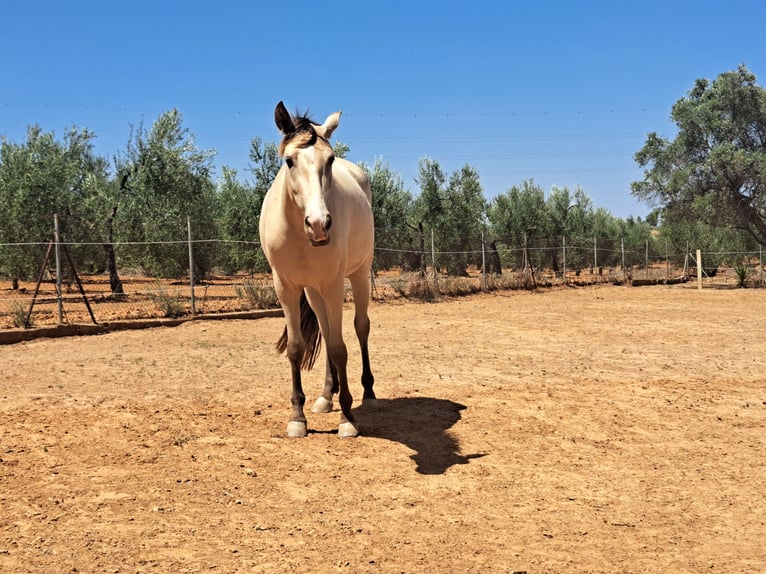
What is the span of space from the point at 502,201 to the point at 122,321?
25.5 metres

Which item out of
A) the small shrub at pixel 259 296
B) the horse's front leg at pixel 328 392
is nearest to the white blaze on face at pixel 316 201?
the horse's front leg at pixel 328 392

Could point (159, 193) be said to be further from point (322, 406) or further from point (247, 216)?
point (322, 406)

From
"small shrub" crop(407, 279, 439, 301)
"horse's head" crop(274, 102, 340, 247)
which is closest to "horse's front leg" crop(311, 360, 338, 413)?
"horse's head" crop(274, 102, 340, 247)

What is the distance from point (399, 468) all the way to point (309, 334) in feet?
7.82

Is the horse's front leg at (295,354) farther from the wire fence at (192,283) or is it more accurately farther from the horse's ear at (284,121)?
the wire fence at (192,283)

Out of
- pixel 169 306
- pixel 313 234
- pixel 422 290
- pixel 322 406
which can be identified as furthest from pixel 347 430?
pixel 422 290

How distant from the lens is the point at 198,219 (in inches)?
958

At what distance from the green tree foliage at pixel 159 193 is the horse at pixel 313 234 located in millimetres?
15865

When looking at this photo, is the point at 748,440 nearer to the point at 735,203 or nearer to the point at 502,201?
the point at 735,203

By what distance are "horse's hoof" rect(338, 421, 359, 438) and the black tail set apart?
4.48ft

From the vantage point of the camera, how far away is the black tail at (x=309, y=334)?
591cm

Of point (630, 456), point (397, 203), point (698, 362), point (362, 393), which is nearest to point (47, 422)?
point (362, 393)

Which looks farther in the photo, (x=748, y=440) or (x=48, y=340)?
(x=48, y=340)

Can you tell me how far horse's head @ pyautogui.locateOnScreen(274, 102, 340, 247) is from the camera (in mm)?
3602
